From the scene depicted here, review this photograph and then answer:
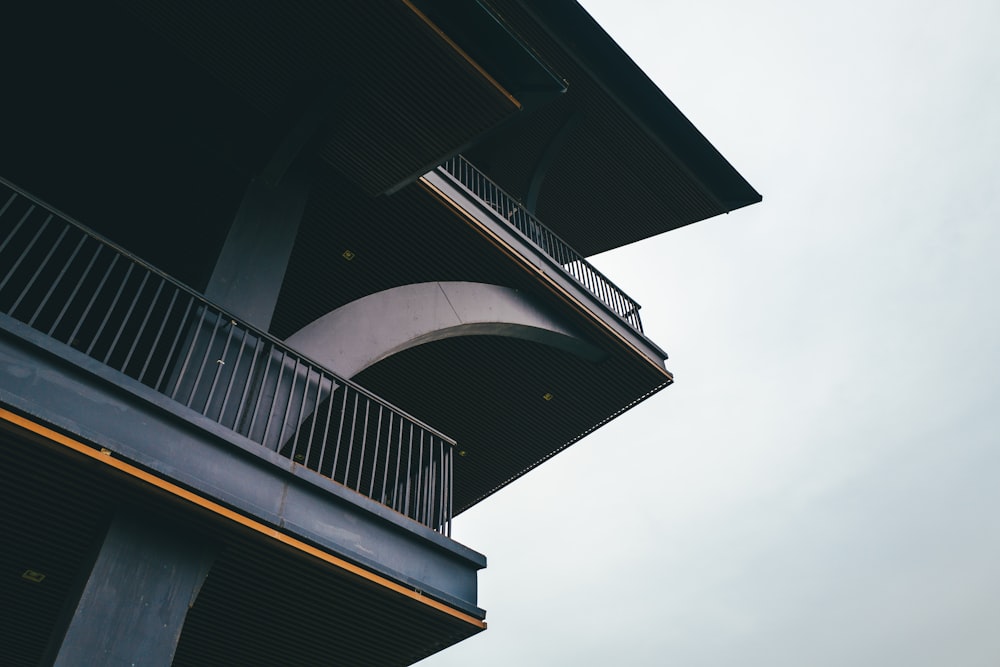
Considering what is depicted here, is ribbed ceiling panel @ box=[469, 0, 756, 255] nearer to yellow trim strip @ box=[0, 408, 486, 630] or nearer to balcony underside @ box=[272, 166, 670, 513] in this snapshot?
balcony underside @ box=[272, 166, 670, 513]

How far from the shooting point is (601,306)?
1070 centimetres

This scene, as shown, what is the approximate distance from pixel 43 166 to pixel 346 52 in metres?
4.61

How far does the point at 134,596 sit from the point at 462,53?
547cm

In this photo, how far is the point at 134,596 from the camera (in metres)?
4.70

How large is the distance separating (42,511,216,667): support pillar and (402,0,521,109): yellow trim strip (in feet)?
16.2

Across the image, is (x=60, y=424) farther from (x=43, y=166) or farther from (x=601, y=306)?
(x=601, y=306)

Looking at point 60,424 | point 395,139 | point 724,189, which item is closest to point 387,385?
point 395,139

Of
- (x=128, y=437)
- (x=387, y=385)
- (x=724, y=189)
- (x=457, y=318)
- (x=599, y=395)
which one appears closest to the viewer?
(x=128, y=437)

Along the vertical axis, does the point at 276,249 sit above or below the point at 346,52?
below

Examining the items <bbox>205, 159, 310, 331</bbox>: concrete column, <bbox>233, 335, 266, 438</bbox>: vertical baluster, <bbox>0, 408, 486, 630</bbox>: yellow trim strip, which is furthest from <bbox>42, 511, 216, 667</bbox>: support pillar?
<bbox>205, 159, 310, 331</bbox>: concrete column

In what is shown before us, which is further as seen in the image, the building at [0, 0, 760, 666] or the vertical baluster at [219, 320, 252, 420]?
the vertical baluster at [219, 320, 252, 420]

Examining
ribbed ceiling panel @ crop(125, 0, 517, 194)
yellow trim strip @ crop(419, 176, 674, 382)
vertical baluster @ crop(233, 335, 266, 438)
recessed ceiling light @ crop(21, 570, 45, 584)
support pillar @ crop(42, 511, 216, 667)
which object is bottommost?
support pillar @ crop(42, 511, 216, 667)

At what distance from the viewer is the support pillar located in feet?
14.2

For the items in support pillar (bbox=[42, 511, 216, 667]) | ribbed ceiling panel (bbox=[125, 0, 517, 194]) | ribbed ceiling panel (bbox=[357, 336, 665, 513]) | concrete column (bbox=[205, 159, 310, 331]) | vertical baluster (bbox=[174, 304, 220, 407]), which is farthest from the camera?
ribbed ceiling panel (bbox=[357, 336, 665, 513])
